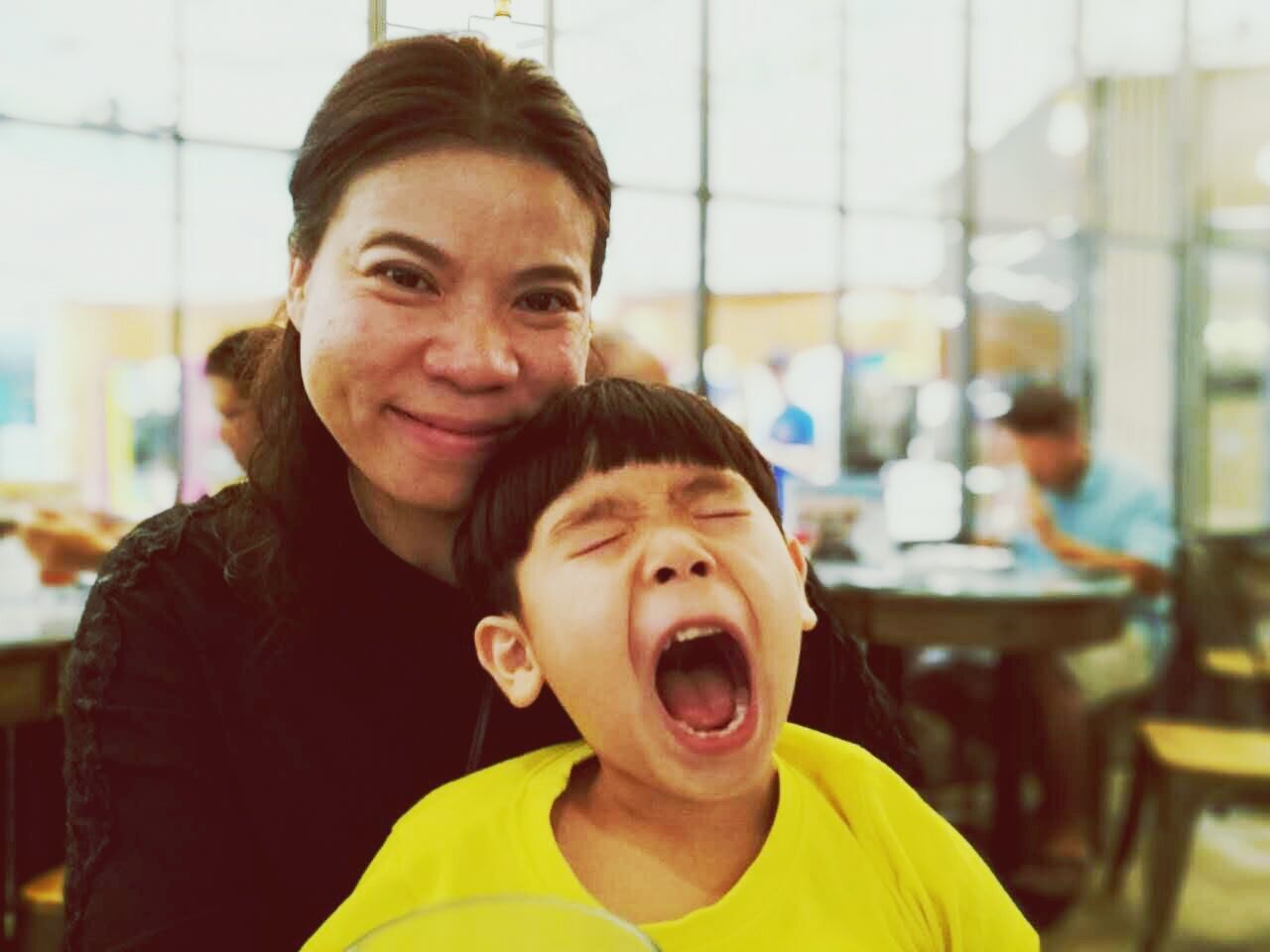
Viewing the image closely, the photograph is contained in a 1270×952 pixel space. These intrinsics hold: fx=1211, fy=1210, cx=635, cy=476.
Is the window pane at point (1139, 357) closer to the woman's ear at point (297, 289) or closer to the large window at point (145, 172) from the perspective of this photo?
the large window at point (145, 172)

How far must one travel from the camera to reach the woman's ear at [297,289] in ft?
3.65

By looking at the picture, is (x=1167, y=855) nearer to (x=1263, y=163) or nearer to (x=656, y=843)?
(x=656, y=843)

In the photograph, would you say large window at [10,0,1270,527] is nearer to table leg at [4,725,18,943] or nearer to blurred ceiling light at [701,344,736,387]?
blurred ceiling light at [701,344,736,387]

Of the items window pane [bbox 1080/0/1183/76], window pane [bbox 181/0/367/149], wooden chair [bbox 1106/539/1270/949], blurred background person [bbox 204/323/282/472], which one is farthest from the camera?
window pane [bbox 1080/0/1183/76]

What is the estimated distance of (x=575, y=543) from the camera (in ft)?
2.94

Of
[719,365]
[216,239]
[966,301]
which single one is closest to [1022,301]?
[966,301]

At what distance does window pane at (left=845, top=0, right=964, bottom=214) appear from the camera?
20.5 feet

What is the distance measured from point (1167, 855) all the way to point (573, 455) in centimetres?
309

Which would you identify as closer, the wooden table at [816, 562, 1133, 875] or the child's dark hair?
the child's dark hair

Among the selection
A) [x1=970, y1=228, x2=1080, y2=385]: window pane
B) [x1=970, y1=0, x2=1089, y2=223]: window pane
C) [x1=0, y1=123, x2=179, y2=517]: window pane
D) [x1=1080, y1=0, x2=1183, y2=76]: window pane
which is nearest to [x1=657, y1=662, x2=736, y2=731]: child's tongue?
[x1=0, y1=123, x2=179, y2=517]: window pane

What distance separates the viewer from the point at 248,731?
102 cm

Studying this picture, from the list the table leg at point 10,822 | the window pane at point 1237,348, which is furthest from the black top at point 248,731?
the window pane at point 1237,348

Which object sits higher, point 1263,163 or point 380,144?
point 1263,163

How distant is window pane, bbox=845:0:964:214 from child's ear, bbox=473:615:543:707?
5659 millimetres
